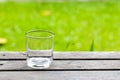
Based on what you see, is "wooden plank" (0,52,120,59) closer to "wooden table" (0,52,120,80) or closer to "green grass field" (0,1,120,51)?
"wooden table" (0,52,120,80)

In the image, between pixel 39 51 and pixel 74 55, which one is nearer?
pixel 39 51

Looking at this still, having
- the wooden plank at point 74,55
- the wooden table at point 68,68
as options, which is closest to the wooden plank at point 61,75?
the wooden table at point 68,68

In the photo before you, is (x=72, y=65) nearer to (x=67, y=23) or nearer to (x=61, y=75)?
(x=61, y=75)

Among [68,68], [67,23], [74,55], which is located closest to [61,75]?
[68,68]

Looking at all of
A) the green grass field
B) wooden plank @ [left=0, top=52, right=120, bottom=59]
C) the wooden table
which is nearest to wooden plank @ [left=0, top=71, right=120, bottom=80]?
the wooden table

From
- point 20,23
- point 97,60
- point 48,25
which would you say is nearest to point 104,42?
point 48,25

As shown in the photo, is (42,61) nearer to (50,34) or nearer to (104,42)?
(50,34)
